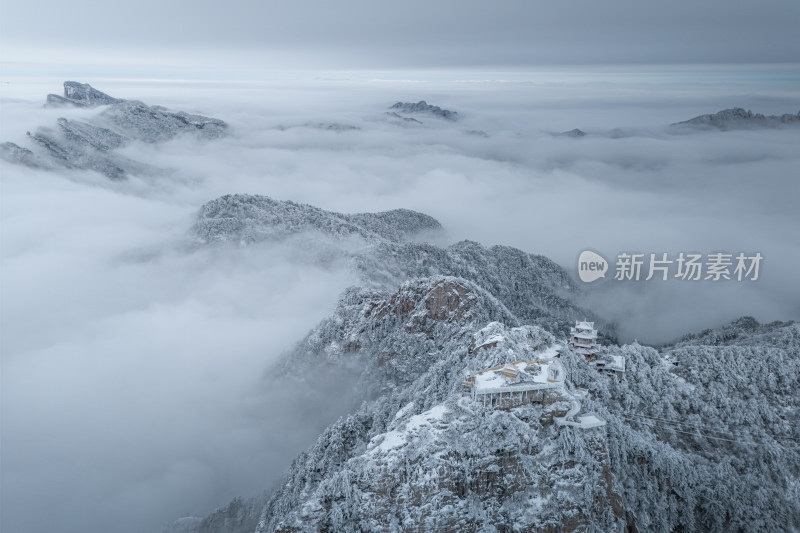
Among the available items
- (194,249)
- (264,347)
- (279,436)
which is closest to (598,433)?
(279,436)

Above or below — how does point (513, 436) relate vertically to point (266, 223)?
above

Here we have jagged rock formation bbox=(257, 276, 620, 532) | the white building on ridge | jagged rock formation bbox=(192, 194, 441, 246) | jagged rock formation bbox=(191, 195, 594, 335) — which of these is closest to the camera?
jagged rock formation bbox=(257, 276, 620, 532)

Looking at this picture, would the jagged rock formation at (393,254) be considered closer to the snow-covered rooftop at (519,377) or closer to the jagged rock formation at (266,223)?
the jagged rock formation at (266,223)

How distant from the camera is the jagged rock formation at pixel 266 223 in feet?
531

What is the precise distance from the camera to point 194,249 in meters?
165

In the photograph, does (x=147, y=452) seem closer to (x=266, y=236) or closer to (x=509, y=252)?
(x=266, y=236)

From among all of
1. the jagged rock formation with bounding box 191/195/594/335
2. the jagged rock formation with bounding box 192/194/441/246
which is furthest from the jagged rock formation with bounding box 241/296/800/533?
the jagged rock formation with bounding box 192/194/441/246

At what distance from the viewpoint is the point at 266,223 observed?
547 ft

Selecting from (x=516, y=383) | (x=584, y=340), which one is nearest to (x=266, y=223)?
(x=584, y=340)

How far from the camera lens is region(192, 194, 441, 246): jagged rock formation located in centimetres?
16200

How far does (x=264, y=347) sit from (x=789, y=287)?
162 meters

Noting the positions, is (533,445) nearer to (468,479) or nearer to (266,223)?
(468,479)

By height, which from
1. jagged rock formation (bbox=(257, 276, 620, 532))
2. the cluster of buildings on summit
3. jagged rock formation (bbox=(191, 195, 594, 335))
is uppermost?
the cluster of buildings on summit

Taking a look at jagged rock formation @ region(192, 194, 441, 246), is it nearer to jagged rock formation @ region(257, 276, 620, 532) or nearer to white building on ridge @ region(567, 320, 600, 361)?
white building on ridge @ region(567, 320, 600, 361)
